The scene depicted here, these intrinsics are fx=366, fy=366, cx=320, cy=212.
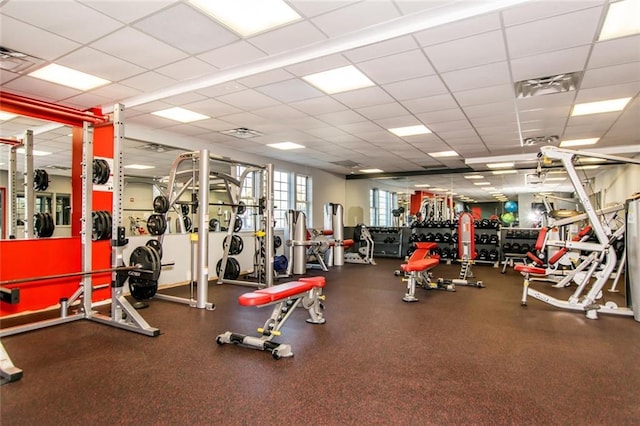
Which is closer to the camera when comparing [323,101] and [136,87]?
[136,87]

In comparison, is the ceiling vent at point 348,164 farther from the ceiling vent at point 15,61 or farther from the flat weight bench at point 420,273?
the ceiling vent at point 15,61

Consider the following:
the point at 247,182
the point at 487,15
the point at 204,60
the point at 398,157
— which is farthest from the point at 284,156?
the point at 487,15

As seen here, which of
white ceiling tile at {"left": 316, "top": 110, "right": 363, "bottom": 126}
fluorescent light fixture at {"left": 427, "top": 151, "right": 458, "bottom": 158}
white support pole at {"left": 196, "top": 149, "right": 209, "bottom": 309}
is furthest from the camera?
fluorescent light fixture at {"left": 427, "top": 151, "right": 458, "bottom": 158}

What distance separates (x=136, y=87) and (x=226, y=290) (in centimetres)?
303

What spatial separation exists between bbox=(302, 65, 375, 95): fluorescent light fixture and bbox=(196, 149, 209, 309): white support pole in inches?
60.7

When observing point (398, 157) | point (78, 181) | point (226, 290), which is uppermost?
point (398, 157)

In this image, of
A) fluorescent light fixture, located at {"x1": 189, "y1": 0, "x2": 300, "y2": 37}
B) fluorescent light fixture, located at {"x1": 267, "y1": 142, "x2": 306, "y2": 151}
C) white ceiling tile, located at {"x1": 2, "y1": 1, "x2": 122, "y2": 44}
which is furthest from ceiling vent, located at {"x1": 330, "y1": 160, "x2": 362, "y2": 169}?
white ceiling tile, located at {"x1": 2, "y1": 1, "x2": 122, "y2": 44}

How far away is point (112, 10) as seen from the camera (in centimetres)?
261

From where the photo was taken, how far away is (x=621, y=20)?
8.82 ft

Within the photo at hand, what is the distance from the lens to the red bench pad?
283 cm

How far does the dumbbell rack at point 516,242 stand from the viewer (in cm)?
845

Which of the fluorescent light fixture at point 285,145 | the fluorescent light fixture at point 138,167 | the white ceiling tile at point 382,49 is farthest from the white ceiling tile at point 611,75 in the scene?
the fluorescent light fixture at point 138,167

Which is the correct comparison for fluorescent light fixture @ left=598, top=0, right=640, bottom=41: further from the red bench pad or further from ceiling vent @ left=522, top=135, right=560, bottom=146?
ceiling vent @ left=522, top=135, right=560, bottom=146

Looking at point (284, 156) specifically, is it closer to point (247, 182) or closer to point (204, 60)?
point (247, 182)
